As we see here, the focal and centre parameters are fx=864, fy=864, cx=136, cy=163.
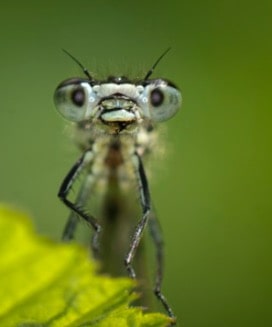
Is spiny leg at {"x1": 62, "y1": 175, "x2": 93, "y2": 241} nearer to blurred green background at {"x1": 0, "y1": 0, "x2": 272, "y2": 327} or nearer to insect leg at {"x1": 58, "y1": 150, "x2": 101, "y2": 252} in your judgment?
insect leg at {"x1": 58, "y1": 150, "x2": 101, "y2": 252}

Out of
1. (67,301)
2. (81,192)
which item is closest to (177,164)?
(81,192)

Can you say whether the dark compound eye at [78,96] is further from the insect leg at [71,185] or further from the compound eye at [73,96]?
the insect leg at [71,185]

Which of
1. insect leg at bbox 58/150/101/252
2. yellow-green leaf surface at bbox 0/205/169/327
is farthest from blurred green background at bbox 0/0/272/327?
yellow-green leaf surface at bbox 0/205/169/327

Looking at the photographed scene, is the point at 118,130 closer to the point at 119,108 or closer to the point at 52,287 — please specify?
the point at 119,108

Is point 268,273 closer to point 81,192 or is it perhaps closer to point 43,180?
Answer: point 43,180

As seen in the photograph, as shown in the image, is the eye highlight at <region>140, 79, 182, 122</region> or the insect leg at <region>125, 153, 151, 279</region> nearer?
the insect leg at <region>125, 153, 151, 279</region>

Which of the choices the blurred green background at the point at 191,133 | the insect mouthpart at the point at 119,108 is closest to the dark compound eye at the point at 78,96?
the insect mouthpart at the point at 119,108
